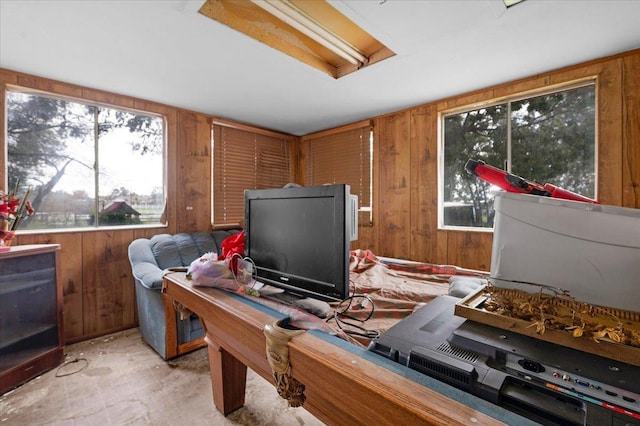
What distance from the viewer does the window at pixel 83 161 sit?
7.71 ft

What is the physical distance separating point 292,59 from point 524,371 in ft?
7.19

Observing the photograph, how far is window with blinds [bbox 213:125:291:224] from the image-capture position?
346 centimetres

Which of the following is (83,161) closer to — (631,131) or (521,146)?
(521,146)

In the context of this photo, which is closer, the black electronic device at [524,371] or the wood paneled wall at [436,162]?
the black electronic device at [524,371]

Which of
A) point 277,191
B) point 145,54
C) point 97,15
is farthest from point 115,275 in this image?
point 277,191

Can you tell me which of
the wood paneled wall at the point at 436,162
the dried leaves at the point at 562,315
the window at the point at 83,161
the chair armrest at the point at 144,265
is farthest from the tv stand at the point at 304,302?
the window at the point at 83,161

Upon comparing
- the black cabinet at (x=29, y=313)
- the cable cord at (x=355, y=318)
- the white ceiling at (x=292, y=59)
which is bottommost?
the black cabinet at (x=29, y=313)

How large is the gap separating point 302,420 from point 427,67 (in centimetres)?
259

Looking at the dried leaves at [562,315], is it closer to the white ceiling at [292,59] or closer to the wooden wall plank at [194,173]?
the white ceiling at [292,59]

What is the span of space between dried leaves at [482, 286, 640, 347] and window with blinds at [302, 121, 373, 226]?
267cm

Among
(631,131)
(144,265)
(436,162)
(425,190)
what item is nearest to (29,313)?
(144,265)

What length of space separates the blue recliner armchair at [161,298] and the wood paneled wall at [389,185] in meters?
0.33

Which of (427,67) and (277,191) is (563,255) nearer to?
(277,191)

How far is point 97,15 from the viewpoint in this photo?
5.21ft
